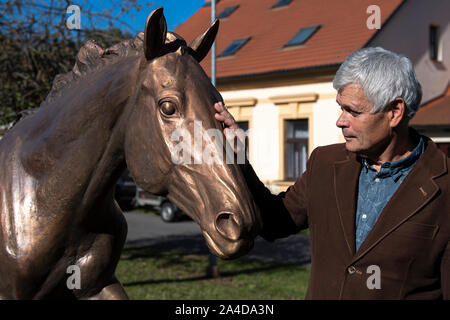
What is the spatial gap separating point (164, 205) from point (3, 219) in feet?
44.8

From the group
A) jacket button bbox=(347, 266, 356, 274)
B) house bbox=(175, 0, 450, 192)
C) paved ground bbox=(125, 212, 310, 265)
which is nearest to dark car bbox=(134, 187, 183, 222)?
paved ground bbox=(125, 212, 310, 265)

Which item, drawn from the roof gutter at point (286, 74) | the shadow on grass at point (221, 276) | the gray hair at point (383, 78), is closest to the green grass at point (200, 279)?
the shadow on grass at point (221, 276)

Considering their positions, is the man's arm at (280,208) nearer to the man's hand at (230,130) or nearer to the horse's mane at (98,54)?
the man's hand at (230,130)

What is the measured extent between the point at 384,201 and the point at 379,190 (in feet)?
0.19

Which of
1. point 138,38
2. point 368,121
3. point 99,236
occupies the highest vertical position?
point 138,38

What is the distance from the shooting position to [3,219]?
1.92 m

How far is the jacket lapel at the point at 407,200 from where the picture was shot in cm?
185

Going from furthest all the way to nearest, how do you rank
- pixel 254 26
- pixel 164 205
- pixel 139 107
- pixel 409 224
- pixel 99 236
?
1. pixel 254 26
2. pixel 164 205
3. pixel 99 236
4. pixel 409 224
5. pixel 139 107

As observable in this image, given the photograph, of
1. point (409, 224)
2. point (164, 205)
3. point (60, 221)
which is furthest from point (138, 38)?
point (164, 205)

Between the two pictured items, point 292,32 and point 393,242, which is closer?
point 393,242

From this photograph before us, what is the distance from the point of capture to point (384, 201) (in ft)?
6.52

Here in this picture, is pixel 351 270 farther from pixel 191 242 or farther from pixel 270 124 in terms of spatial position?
pixel 270 124

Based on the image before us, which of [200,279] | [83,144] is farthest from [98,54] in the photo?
[200,279]

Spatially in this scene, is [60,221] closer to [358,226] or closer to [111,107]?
[111,107]
